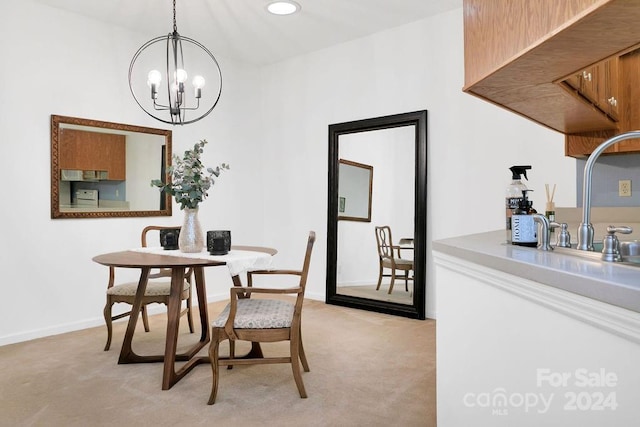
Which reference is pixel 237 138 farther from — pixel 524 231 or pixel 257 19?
pixel 524 231

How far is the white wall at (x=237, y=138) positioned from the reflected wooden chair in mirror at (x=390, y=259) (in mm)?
268

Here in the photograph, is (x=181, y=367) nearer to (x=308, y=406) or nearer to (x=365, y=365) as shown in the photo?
(x=308, y=406)

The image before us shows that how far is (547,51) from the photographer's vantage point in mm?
1474

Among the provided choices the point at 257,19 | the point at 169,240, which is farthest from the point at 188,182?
the point at 257,19

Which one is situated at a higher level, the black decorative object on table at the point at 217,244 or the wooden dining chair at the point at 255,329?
the black decorative object on table at the point at 217,244

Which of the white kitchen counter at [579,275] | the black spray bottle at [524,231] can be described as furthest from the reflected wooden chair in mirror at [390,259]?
the white kitchen counter at [579,275]

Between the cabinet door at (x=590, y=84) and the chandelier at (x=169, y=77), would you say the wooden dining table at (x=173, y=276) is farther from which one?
the cabinet door at (x=590, y=84)

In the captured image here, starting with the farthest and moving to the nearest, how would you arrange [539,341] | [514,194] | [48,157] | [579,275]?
[48,157] → [514,194] → [539,341] → [579,275]

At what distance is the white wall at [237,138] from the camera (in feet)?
11.3

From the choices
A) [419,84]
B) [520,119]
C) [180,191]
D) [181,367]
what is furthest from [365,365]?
[419,84]

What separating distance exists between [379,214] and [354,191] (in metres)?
0.38

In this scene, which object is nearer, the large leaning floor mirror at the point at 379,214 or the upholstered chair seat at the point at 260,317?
the upholstered chair seat at the point at 260,317

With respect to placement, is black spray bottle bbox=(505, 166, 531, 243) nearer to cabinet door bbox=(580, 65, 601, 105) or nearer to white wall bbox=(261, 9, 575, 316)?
cabinet door bbox=(580, 65, 601, 105)

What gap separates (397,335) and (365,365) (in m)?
0.73
